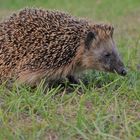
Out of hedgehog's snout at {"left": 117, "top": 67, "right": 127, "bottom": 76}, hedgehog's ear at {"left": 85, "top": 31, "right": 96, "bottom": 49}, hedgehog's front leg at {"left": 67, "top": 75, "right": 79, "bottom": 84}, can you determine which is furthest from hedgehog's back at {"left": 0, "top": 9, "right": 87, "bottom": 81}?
hedgehog's snout at {"left": 117, "top": 67, "right": 127, "bottom": 76}

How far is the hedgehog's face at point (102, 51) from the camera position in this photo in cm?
832

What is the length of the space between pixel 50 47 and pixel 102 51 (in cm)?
85

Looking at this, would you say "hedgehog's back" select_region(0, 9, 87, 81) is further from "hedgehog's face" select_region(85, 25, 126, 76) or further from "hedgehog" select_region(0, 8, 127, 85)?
"hedgehog's face" select_region(85, 25, 126, 76)

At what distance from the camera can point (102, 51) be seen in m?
8.48

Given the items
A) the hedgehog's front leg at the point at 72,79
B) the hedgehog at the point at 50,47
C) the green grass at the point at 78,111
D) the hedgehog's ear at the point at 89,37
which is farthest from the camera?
the hedgehog's front leg at the point at 72,79

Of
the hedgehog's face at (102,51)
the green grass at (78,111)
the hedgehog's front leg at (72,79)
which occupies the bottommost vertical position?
the green grass at (78,111)

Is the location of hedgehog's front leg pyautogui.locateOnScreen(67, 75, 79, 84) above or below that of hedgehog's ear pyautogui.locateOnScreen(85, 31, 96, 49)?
below

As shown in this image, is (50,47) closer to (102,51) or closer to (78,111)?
(102,51)

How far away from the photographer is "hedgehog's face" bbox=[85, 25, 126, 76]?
832 centimetres

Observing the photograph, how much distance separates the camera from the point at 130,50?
9984mm

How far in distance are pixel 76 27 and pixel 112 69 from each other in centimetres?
79

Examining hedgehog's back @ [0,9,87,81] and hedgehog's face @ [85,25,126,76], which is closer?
hedgehog's back @ [0,9,87,81]

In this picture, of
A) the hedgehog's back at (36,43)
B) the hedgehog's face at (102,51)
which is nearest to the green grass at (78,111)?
the hedgehog's face at (102,51)

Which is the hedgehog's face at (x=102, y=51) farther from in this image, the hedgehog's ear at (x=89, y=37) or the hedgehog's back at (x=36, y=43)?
the hedgehog's back at (x=36, y=43)
